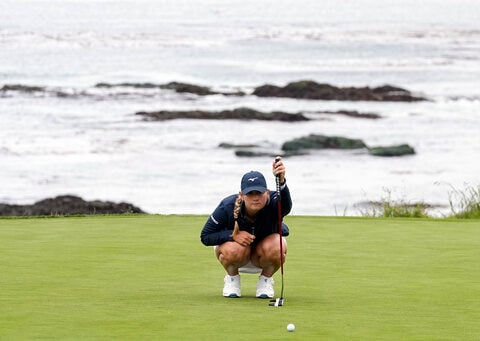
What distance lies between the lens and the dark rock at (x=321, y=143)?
103 feet

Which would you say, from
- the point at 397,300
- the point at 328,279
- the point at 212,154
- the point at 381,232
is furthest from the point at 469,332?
the point at 212,154

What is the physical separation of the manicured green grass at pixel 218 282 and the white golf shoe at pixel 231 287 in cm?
8

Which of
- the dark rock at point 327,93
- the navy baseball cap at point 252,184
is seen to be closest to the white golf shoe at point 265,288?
the navy baseball cap at point 252,184

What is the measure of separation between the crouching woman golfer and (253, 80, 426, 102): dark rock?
3073cm

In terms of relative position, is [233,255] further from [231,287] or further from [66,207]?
[66,207]

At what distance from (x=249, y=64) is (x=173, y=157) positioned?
49.8 ft

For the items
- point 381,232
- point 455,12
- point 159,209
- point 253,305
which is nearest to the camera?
point 253,305

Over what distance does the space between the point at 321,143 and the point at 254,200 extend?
24562 millimetres

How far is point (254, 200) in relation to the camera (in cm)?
735

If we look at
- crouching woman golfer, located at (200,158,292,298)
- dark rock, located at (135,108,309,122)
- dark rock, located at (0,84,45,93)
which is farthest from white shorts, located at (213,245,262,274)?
dark rock, located at (0,84,45,93)

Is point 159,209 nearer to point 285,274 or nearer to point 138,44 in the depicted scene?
point 285,274

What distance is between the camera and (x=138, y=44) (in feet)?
158

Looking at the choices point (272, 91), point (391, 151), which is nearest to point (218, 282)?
point (391, 151)

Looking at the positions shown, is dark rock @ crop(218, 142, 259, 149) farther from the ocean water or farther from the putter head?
the putter head
